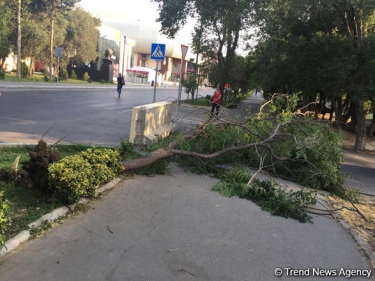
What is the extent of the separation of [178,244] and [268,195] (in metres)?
2.69

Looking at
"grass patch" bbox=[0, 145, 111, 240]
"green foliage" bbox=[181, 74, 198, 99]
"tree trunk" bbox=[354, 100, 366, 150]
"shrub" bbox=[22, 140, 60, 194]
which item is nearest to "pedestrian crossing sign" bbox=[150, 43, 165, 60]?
"grass patch" bbox=[0, 145, 111, 240]

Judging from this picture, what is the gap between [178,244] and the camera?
4445 mm

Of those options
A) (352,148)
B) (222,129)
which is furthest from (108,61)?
(222,129)

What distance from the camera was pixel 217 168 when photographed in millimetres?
8297

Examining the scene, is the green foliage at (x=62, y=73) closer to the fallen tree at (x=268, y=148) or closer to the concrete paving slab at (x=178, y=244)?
the fallen tree at (x=268, y=148)

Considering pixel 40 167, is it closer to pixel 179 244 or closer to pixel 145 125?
pixel 179 244

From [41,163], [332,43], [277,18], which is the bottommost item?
[41,163]

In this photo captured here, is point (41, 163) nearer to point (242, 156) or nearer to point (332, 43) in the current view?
point (242, 156)

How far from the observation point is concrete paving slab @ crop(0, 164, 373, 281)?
373 centimetres

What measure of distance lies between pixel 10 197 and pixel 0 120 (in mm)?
7254

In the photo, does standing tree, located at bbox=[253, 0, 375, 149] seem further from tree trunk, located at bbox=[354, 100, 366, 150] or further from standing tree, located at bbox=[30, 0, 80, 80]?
standing tree, located at bbox=[30, 0, 80, 80]

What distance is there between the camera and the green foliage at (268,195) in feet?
19.9

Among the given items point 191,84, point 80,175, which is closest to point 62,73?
point 191,84

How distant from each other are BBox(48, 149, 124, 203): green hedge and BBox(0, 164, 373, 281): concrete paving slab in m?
0.30
